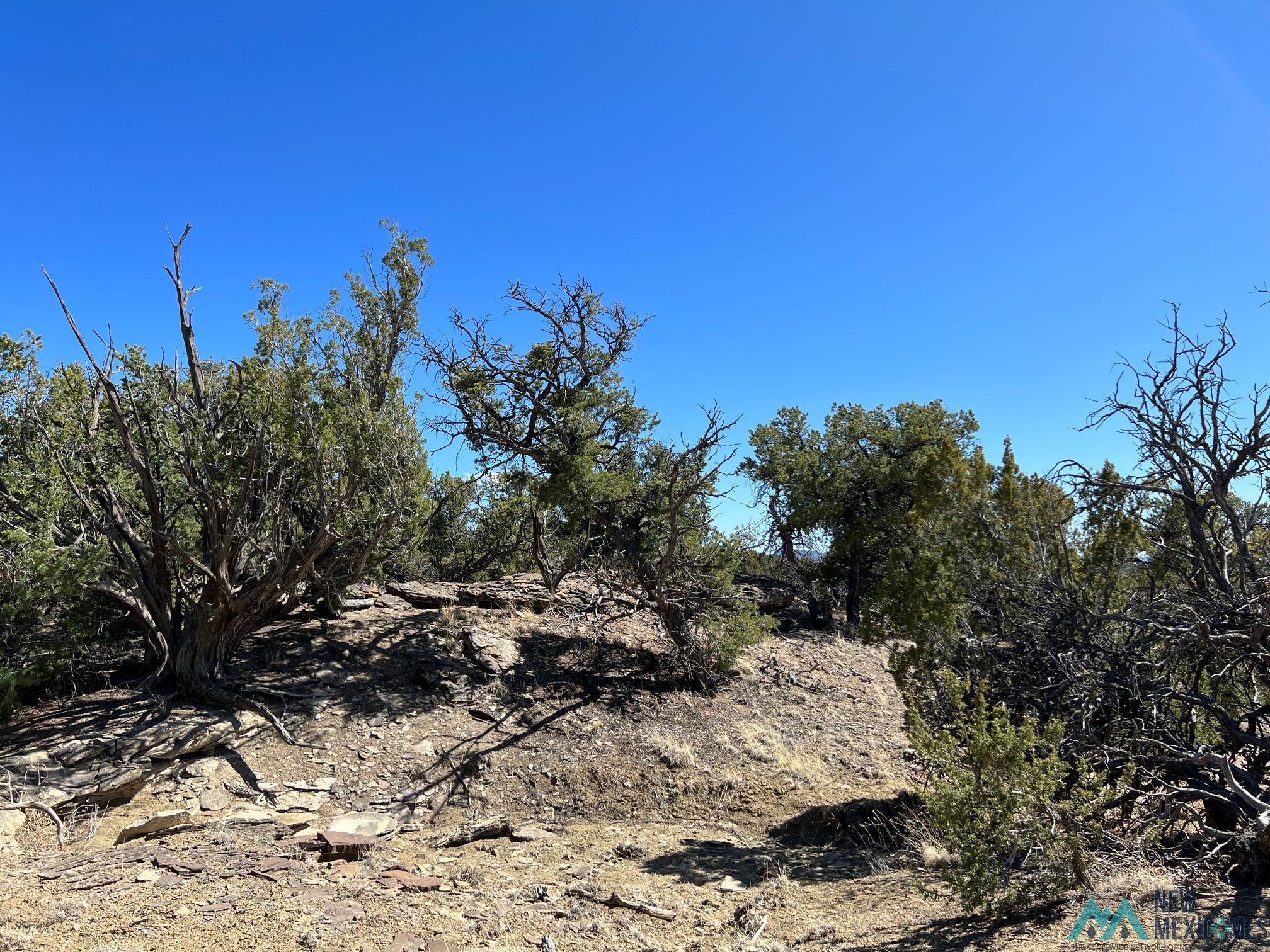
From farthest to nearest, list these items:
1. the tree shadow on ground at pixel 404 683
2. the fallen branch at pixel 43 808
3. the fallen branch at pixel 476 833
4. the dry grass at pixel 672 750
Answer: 1. the dry grass at pixel 672 750
2. the tree shadow on ground at pixel 404 683
3. the fallen branch at pixel 476 833
4. the fallen branch at pixel 43 808

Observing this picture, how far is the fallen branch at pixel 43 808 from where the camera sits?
7.33 m

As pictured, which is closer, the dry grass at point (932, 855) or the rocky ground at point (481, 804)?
the rocky ground at point (481, 804)

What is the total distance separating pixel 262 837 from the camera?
741cm

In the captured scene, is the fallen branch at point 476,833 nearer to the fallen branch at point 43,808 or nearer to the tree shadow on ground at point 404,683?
the tree shadow on ground at point 404,683

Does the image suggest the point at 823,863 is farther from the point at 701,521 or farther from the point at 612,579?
the point at 612,579

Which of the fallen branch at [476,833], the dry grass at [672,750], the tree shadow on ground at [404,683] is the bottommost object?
the fallen branch at [476,833]

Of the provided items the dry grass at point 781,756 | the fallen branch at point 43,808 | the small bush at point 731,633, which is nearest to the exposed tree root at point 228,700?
the fallen branch at point 43,808

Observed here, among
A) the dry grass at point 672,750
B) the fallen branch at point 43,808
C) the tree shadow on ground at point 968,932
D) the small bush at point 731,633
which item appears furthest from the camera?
the small bush at point 731,633

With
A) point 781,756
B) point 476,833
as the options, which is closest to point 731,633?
point 781,756

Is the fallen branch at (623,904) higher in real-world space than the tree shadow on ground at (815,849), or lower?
higher

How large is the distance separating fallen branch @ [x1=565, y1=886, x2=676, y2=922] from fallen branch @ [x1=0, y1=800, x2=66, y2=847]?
5.17 metres

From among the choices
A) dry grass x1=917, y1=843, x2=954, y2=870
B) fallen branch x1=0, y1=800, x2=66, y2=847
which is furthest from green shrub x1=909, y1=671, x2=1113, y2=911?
fallen branch x1=0, y1=800, x2=66, y2=847

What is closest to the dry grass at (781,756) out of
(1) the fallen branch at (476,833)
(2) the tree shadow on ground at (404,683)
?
(2) the tree shadow on ground at (404,683)

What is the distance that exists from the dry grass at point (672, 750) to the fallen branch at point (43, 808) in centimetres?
707
